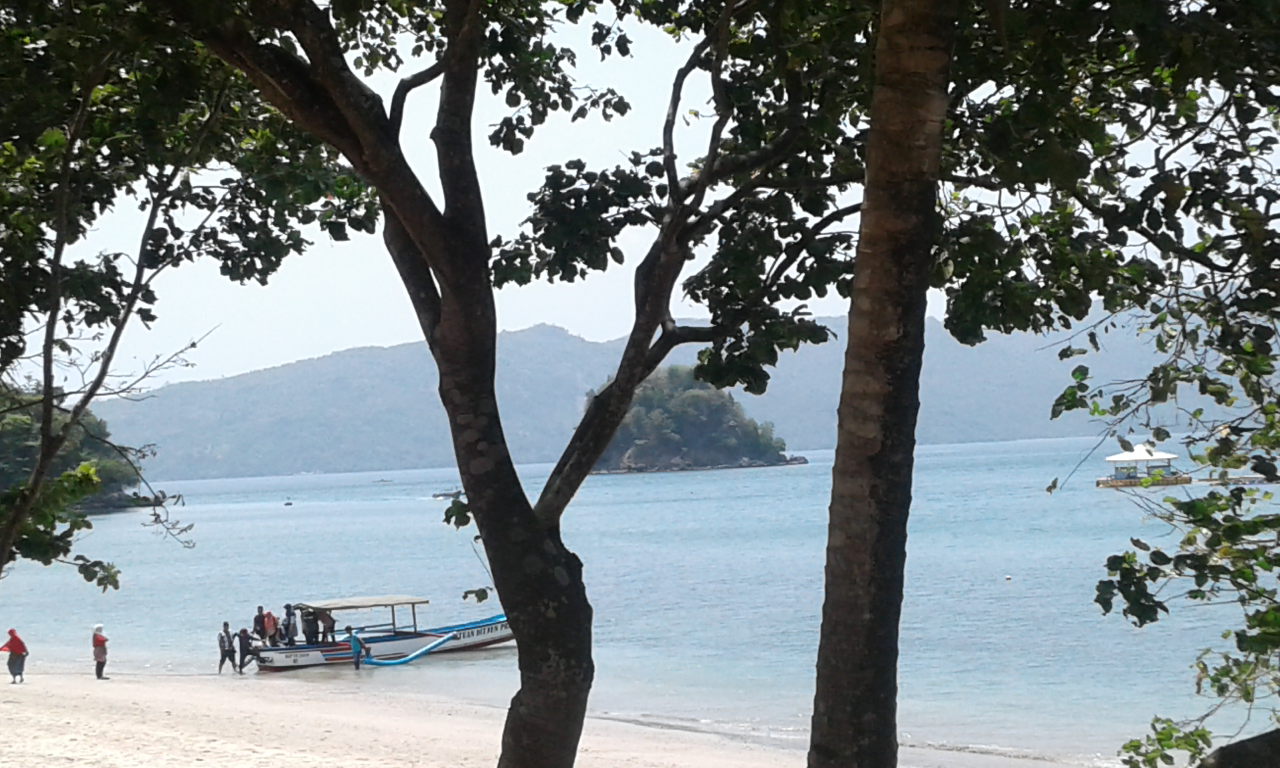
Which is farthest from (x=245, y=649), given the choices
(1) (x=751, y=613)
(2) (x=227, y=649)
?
(1) (x=751, y=613)

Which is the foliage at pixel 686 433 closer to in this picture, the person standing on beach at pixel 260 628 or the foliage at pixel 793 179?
the person standing on beach at pixel 260 628

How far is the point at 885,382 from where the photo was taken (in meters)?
3.58

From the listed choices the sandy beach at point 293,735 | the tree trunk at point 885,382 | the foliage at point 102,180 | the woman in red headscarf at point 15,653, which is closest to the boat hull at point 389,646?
the sandy beach at point 293,735

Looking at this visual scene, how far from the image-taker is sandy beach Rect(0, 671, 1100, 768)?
16.5m

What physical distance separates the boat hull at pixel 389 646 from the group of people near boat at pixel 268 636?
0.54 metres

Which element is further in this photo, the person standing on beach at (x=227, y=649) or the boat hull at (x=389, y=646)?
the person standing on beach at (x=227, y=649)

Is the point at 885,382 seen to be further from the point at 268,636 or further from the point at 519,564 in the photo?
the point at 268,636

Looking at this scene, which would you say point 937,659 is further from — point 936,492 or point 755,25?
point 936,492

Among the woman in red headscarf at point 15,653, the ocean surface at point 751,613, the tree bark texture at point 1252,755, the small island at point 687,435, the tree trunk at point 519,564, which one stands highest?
the small island at point 687,435

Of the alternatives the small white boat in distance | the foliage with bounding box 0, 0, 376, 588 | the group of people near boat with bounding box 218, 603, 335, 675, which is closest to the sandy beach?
the small white boat in distance

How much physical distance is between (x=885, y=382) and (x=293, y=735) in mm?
17470

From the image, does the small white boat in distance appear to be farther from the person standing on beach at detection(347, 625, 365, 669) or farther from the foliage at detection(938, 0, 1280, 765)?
the foliage at detection(938, 0, 1280, 765)

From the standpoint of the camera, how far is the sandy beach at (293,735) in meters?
16.5

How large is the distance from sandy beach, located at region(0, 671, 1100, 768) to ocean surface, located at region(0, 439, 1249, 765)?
1536mm
